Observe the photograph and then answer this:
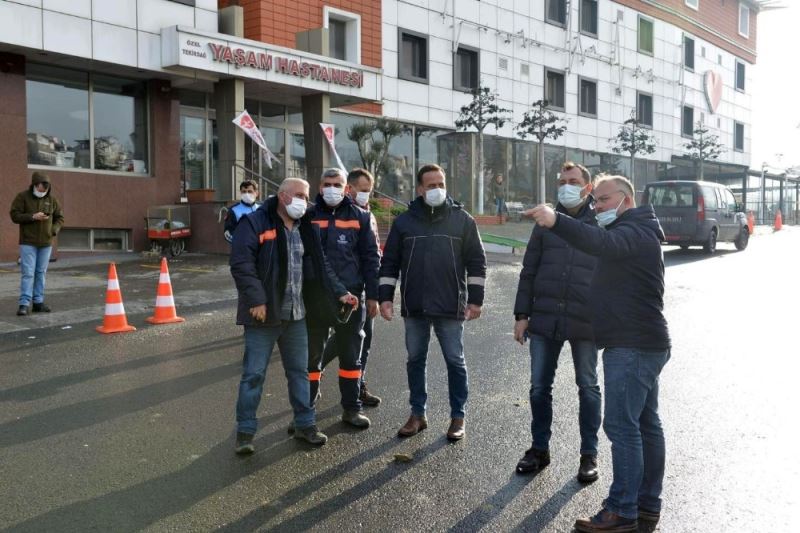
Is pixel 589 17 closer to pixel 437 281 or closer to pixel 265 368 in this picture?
pixel 437 281

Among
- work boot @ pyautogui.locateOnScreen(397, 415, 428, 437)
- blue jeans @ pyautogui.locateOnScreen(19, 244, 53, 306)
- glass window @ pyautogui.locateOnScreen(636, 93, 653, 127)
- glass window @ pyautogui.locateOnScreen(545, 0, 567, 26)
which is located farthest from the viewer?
glass window @ pyautogui.locateOnScreen(636, 93, 653, 127)

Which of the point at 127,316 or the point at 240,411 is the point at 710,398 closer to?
the point at 240,411

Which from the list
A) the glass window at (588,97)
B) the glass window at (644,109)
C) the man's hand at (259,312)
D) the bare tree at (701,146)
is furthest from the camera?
the bare tree at (701,146)

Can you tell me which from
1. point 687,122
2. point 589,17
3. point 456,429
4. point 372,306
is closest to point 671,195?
point 372,306

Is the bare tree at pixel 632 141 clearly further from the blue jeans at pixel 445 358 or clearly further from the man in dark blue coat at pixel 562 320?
the man in dark blue coat at pixel 562 320

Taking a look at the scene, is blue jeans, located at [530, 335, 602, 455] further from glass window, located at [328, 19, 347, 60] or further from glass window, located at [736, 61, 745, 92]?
glass window, located at [736, 61, 745, 92]

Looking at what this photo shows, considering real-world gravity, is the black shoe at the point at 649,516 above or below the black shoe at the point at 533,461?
below

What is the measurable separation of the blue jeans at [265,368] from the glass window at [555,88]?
31.3 meters

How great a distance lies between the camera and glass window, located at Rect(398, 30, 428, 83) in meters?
27.8

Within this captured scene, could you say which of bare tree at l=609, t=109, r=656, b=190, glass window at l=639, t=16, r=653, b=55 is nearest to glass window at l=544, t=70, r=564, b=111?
bare tree at l=609, t=109, r=656, b=190

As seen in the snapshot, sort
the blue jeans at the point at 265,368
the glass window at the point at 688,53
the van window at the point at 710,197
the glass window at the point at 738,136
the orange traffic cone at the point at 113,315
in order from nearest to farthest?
the blue jeans at the point at 265,368 → the orange traffic cone at the point at 113,315 → the van window at the point at 710,197 → the glass window at the point at 688,53 → the glass window at the point at 738,136

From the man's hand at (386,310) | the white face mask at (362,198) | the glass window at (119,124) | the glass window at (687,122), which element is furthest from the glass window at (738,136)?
the man's hand at (386,310)

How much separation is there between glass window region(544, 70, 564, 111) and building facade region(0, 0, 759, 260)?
0.12 m

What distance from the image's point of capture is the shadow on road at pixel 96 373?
6.25 meters
